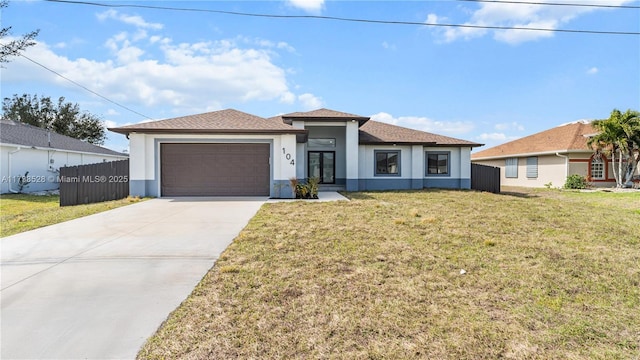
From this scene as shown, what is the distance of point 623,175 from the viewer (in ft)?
71.6

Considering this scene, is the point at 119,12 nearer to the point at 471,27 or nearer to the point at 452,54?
the point at 471,27

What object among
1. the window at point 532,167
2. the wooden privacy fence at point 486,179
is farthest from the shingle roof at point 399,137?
the window at point 532,167

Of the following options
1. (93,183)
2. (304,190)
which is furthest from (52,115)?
(304,190)

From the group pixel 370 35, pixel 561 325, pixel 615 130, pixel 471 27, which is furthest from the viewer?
pixel 615 130

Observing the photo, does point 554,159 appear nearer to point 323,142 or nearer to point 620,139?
point 620,139

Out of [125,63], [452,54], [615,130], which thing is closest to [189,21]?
[125,63]

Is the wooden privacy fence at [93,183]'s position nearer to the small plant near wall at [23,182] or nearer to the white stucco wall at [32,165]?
the white stucco wall at [32,165]

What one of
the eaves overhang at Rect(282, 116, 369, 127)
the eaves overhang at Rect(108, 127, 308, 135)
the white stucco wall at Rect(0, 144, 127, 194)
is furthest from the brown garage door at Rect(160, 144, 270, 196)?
the white stucco wall at Rect(0, 144, 127, 194)

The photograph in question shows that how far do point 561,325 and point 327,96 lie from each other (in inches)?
808

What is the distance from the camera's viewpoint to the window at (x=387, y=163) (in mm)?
18016

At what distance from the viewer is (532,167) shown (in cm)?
2417

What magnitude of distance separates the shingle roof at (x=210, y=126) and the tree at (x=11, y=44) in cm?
413

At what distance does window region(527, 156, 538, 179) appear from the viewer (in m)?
23.8

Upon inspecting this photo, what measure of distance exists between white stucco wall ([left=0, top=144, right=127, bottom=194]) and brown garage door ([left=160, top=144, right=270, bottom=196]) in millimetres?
10466
